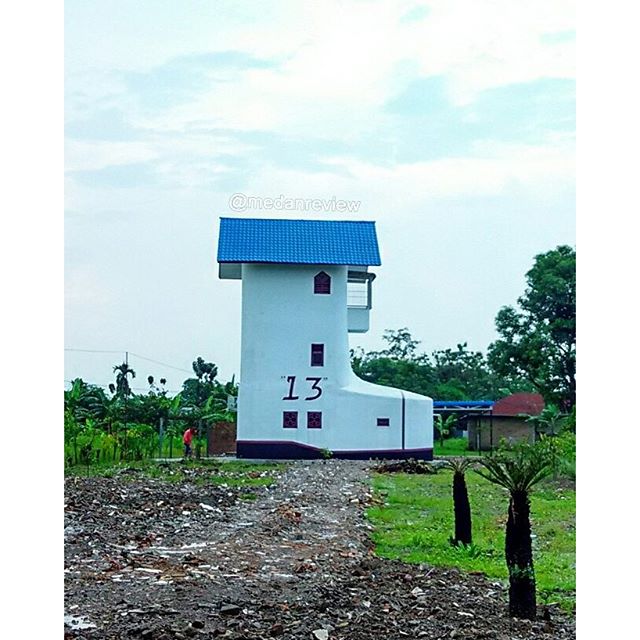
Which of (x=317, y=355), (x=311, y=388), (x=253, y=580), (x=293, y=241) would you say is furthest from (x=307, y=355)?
(x=253, y=580)

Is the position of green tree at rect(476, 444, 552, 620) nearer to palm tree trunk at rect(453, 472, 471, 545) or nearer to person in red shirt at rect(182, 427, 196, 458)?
palm tree trunk at rect(453, 472, 471, 545)

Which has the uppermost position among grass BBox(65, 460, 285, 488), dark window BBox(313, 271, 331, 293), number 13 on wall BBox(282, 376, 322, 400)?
dark window BBox(313, 271, 331, 293)

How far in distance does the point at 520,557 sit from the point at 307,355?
11.6 feet

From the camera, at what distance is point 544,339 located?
18.4 ft

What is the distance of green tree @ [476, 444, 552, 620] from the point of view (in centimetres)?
237

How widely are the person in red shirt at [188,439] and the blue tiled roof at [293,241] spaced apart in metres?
1.01

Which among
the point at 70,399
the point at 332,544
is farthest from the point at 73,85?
the point at 332,544

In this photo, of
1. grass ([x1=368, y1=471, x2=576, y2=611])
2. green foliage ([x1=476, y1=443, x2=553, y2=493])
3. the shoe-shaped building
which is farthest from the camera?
the shoe-shaped building

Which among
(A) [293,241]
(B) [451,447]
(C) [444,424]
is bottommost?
(B) [451,447]

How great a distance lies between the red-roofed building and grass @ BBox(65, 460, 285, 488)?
1.12 metres

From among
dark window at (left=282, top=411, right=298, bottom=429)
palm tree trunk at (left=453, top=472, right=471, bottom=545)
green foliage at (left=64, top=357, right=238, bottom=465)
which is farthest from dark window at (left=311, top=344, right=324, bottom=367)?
palm tree trunk at (left=453, top=472, right=471, bottom=545)

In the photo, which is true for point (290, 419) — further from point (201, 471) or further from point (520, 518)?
point (520, 518)

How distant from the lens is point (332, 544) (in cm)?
353
